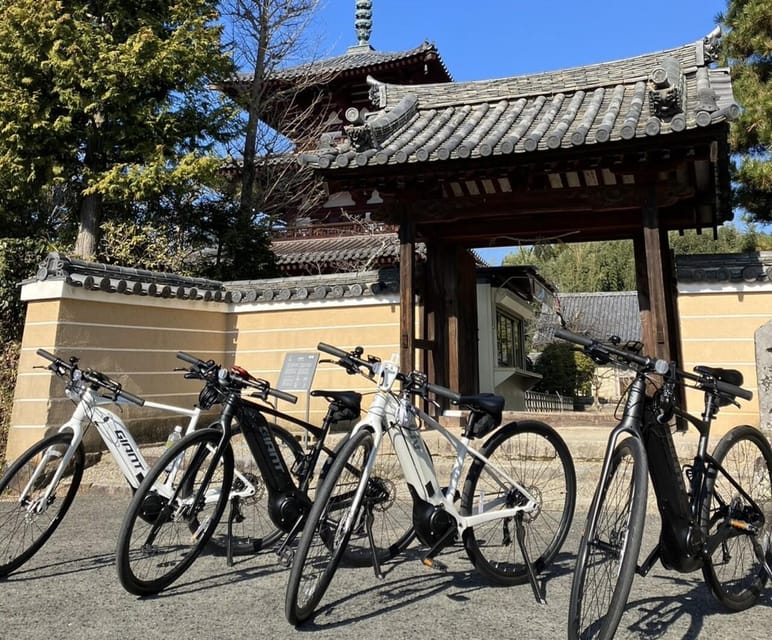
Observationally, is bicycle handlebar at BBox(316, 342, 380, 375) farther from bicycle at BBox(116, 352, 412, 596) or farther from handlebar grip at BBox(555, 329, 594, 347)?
handlebar grip at BBox(555, 329, 594, 347)

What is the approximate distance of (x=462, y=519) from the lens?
8.94 feet

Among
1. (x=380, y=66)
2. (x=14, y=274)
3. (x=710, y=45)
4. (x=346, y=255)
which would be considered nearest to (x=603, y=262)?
(x=380, y=66)

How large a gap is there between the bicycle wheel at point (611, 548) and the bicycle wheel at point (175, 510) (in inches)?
70.0

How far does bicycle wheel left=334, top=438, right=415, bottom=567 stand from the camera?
283 cm

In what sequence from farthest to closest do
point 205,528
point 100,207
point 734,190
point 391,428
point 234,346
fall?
point 734,190 → point 100,207 → point 234,346 → point 205,528 → point 391,428

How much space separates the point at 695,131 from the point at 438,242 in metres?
3.14

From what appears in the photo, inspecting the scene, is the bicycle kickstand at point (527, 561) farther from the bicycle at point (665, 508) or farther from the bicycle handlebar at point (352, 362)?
the bicycle handlebar at point (352, 362)

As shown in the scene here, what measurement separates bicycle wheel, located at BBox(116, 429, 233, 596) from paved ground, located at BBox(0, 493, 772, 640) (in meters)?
0.11

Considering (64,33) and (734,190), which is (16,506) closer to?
(64,33)

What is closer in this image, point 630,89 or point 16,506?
point 16,506

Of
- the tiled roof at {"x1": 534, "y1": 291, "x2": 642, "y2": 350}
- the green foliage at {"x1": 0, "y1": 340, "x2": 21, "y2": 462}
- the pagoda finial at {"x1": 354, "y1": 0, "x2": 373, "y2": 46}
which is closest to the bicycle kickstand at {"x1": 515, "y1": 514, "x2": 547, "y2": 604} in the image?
the green foliage at {"x1": 0, "y1": 340, "x2": 21, "y2": 462}

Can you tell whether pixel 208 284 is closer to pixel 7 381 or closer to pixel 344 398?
pixel 7 381

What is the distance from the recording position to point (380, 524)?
323 centimetres

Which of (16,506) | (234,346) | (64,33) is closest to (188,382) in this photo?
(234,346)
